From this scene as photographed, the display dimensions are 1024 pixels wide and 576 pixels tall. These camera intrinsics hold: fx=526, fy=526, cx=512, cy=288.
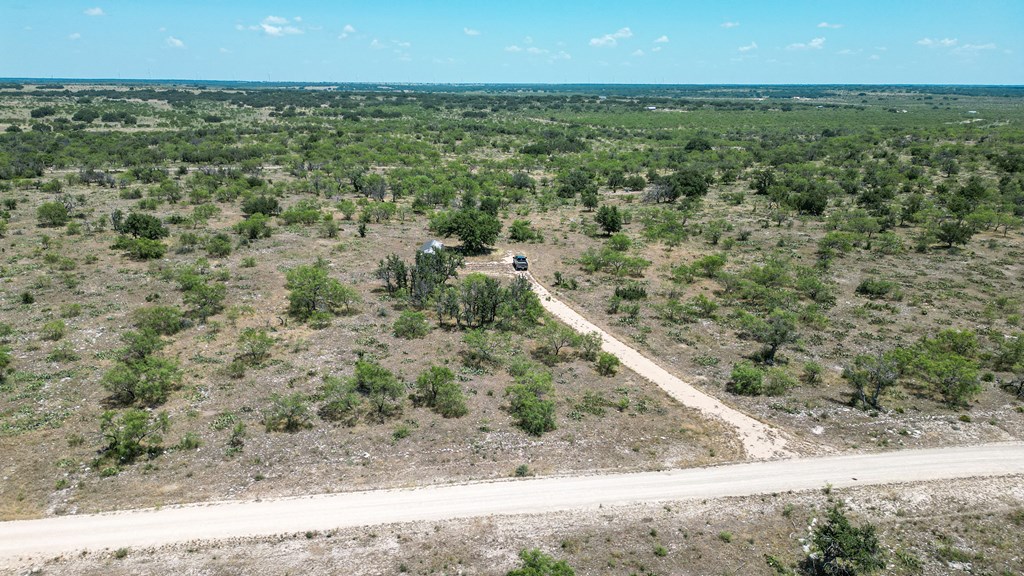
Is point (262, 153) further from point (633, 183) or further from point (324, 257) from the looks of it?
point (633, 183)

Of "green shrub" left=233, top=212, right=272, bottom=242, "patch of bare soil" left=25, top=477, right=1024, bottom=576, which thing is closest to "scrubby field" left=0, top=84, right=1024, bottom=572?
"green shrub" left=233, top=212, right=272, bottom=242

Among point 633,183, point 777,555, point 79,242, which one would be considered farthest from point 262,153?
point 777,555

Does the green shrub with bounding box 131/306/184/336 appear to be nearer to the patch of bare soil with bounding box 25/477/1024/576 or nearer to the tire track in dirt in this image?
the patch of bare soil with bounding box 25/477/1024/576

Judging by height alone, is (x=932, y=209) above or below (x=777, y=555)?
above

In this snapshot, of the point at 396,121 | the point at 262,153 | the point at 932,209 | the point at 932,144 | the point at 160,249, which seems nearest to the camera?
the point at 160,249

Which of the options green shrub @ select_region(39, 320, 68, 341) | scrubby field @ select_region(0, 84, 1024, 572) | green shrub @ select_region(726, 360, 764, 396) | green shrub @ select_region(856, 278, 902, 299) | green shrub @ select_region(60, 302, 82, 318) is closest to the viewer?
scrubby field @ select_region(0, 84, 1024, 572)

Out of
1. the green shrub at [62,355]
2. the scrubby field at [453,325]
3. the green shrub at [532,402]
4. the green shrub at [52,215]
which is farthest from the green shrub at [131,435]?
the green shrub at [52,215]

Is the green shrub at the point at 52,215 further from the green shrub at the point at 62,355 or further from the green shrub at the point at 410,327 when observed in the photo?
the green shrub at the point at 410,327
